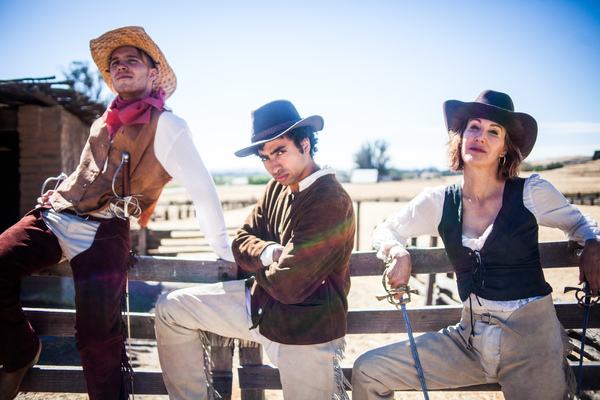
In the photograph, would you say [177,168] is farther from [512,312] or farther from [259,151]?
[512,312]

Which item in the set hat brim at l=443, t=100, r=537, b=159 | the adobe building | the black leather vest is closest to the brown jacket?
the black leather vest

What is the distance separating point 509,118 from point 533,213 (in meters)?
0.57

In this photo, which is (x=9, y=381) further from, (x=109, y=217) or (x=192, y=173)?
(x=192, y=173)

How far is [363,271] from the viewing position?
2.29 meters

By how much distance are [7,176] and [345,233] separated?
8.96 m

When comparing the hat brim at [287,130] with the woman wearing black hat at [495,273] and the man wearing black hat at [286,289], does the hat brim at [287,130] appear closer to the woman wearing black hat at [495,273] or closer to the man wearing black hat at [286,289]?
the man wearing black hat at [286,289]

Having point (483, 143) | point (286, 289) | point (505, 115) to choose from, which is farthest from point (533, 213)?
point (286, 289)

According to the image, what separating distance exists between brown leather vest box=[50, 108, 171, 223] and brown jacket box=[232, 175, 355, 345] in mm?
777

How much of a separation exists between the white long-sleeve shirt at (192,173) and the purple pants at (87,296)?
0.51 meters

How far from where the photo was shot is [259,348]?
233cm

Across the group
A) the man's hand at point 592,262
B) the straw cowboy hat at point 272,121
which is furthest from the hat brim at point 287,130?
the man's hand at point 592,262

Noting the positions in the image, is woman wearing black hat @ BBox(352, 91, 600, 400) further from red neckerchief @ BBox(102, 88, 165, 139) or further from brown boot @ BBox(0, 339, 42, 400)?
brown boot @ BBox(0, 339, 42, 400)

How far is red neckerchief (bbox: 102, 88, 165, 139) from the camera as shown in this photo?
2.04m

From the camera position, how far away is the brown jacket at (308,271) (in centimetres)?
174
